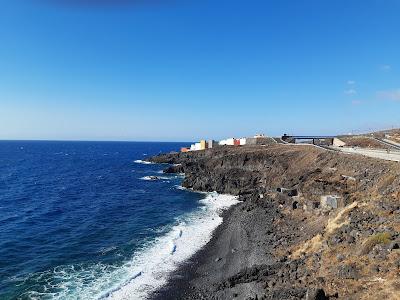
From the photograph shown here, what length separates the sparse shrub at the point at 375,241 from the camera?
96.2 ft


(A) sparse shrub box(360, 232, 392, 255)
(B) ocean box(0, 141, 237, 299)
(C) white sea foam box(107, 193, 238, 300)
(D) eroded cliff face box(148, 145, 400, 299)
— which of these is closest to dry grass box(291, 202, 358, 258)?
(D) eroded cliff face box(148, 145, 400, 299)

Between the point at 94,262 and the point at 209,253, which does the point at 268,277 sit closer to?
the point at 209,253

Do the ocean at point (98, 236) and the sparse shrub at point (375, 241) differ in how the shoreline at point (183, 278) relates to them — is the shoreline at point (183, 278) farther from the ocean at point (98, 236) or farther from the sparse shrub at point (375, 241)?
the sparse shrub at point (375, 241)

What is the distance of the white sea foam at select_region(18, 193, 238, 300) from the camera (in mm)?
34906

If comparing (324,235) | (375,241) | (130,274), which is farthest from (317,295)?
(130,274)

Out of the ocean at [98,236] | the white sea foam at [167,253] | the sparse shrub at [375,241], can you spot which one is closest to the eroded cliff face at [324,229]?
the sparse shrub at [375,241]

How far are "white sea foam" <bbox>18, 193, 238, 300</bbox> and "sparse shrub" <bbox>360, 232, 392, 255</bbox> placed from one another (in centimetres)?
1918

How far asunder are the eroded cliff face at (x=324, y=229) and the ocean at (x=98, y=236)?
693cm

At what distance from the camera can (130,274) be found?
128 feet

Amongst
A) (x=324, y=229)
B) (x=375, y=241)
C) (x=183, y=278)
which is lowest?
(x=183, y=278)

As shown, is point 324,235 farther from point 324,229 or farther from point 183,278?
point 183,278

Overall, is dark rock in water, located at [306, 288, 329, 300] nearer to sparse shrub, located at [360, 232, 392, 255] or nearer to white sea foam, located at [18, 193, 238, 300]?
sparse shrub, located at [360, 232, 392, 255]

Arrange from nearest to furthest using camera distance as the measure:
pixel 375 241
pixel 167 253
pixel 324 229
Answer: pixel 375 241
pixel 324 229
pixel 167 253

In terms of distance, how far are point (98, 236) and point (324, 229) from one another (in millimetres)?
30474
